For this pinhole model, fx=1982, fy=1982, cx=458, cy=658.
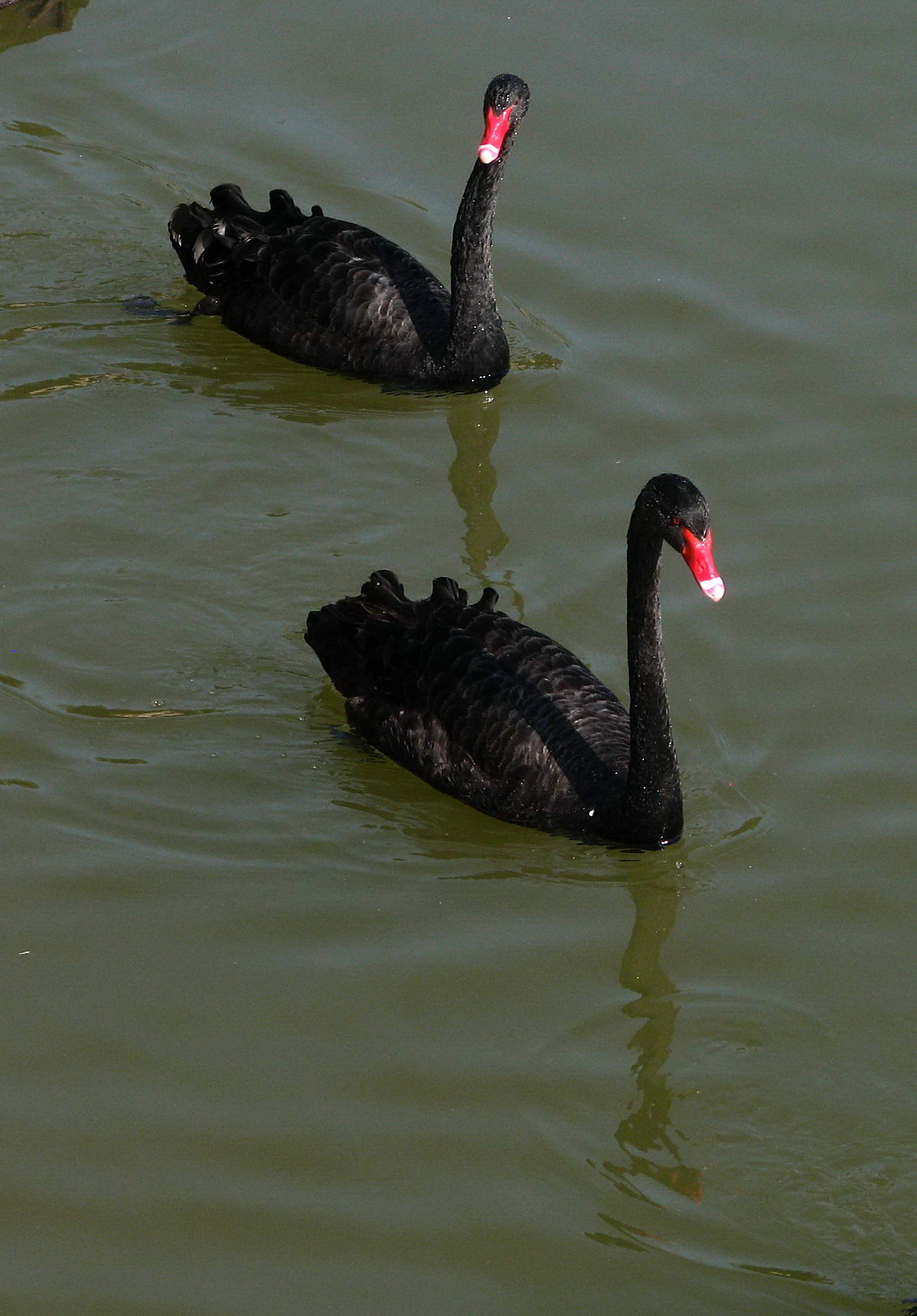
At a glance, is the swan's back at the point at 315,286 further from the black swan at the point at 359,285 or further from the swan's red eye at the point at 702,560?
the swan's red eye at the point at 702,560

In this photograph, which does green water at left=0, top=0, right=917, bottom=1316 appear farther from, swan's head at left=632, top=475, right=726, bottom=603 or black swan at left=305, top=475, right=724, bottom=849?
swan's head at left=632, top=475, right=726, bottom=603

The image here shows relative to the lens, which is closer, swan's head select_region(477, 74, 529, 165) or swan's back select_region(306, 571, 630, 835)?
swan's back select_region(306, 571, 630, 835)

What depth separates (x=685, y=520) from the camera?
6715 mm

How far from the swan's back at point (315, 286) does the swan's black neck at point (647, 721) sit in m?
3.76

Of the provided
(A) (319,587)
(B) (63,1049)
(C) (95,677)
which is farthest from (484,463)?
(B) (63,1049)

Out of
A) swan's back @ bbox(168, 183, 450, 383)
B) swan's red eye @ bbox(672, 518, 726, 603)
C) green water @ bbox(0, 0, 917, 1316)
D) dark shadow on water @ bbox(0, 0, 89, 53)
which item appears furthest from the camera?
dark shadow on water @ bbox(0, 0, 89, 53)

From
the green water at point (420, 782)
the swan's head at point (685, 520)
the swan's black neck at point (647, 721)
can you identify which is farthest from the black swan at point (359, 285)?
the swan's head at point (685, 520)

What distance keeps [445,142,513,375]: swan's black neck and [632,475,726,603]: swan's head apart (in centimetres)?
376

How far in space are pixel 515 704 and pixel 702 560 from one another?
44.5 inches

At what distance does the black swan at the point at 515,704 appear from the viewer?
7.12 metres

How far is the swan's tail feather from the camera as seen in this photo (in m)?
11.0

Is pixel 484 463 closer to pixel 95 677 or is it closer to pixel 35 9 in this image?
pixel 95 677

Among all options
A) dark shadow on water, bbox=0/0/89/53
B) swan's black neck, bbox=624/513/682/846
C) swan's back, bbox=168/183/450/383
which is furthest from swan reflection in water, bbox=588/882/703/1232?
dark shadow on water, bbox=0/0/89/53

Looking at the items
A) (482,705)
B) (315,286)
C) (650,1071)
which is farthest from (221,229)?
(650,1071)
